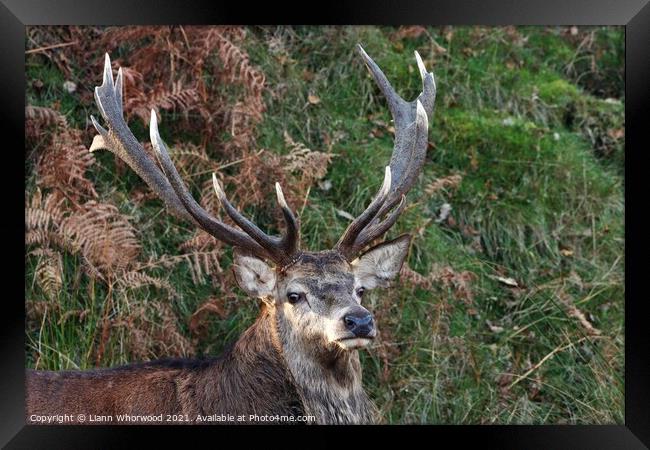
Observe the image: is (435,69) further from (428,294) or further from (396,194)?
(396,194)

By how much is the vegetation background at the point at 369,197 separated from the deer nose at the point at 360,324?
6.40 ft

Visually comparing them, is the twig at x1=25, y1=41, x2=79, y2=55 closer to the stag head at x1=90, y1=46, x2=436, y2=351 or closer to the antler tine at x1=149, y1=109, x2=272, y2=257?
the stag head at x1=90, y1=46, x2=436, y2=351

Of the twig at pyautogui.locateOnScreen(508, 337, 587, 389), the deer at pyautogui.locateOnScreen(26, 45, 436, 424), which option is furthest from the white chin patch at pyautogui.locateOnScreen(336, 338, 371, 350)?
the twig at pyautogui.locateOnScreen(508, 337, 587, 389)

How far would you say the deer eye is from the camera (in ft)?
18.4

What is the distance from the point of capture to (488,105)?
8500 millimetres

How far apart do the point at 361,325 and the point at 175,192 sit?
4.28 feet

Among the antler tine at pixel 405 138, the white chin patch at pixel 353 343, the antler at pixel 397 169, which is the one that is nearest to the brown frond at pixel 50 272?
the antler at pixel 397 169

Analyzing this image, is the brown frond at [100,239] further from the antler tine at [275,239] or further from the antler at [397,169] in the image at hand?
the antler at [397,169]

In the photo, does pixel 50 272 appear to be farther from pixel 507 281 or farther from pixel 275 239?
pixel 507 281

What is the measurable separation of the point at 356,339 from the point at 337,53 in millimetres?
3686

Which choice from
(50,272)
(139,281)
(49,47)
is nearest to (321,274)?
(139,281)

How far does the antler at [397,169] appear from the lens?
18.9 feet

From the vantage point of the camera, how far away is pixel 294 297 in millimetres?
5621

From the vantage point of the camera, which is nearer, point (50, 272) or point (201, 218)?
point (201, 218)
